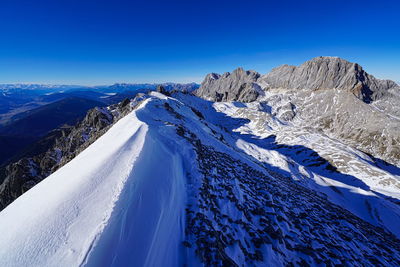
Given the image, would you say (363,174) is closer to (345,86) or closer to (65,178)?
(65,178)

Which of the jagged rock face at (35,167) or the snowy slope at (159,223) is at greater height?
the snowy slope at (159,223)

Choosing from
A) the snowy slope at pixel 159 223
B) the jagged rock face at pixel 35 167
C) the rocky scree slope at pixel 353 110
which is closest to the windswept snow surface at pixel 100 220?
the snowy slope at pixel 159 223

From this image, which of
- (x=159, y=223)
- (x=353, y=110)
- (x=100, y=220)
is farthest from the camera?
(x=353, y=110)

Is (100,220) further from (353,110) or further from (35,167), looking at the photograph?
(353,110)

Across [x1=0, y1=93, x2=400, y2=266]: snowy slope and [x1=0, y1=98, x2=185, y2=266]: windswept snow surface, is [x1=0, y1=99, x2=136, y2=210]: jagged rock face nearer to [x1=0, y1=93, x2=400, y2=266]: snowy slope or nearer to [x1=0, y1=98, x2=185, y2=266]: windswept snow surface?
[x1=0, y1=93, x2=400, y2=266]: snowy slope

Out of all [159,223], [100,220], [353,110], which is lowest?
[159,223]

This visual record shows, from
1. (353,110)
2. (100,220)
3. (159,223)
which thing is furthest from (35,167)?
(353,110)

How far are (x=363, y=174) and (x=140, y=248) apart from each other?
10141 cm

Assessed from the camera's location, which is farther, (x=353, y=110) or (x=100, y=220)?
(x=353, y=110)

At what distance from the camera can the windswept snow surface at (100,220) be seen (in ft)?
17.8

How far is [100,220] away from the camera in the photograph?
6664 mm

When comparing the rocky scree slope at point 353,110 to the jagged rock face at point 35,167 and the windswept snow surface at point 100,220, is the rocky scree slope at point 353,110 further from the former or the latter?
the jagged rock face at point 35,167

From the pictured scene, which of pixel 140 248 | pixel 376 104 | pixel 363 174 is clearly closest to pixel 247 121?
pixel 363 174

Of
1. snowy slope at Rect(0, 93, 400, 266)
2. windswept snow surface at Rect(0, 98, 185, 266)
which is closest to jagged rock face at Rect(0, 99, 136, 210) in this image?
snowy slope at Rect(0, 93, 400, 266)
